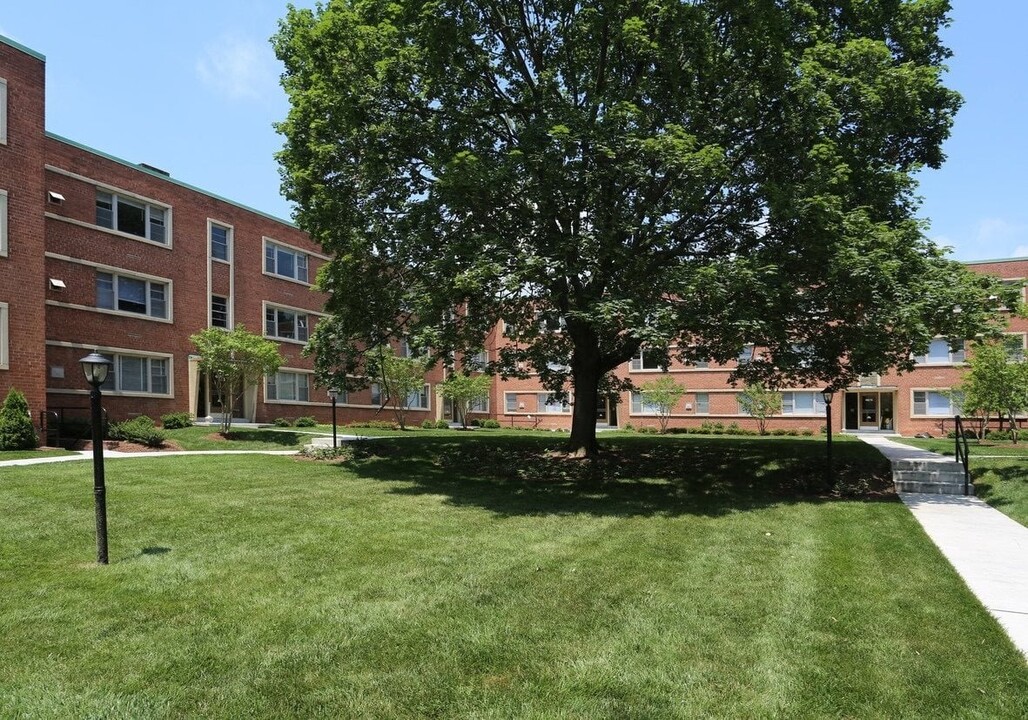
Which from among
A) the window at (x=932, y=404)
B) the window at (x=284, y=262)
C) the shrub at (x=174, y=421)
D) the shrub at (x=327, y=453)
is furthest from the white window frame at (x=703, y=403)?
the shrub at (x=174, y=421)

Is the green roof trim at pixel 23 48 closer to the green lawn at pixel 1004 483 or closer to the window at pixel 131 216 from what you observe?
the window at pixel 131 216

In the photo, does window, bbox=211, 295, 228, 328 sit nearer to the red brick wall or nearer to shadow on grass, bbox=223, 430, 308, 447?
shadow on grass, bbox=223, 430, 308, 447

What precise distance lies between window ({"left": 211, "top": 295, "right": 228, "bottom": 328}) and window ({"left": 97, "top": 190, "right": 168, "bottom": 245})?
332cm

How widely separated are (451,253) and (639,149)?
3.42m

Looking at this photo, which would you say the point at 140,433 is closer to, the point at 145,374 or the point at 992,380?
the point at 145,374

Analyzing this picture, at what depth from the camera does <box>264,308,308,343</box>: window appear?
31.9 meters

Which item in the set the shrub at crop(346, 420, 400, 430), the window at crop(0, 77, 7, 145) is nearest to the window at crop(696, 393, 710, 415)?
the shrub at crop(346, 420, 400, 430)

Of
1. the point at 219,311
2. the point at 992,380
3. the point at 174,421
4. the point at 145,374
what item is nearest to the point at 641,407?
the point at 992,380

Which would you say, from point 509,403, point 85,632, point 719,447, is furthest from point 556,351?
point 509,403

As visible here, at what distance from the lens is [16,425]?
18000 mm

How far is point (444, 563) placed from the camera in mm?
6891

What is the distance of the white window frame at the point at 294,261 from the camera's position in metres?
31.8

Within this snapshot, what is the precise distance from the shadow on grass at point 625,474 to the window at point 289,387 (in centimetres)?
1389

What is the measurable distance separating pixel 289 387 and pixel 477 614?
29.5 meters
